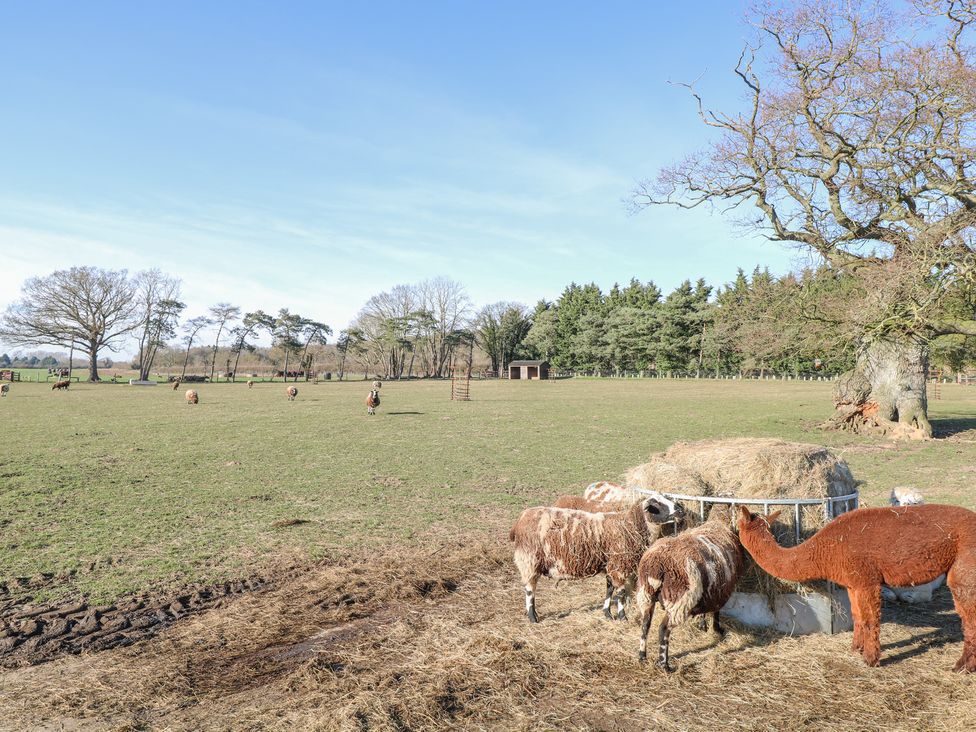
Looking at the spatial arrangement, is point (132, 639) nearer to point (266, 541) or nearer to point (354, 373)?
point (266, 541)

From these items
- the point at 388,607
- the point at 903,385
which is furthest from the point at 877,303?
the point at 388,607

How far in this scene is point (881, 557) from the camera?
4.77m

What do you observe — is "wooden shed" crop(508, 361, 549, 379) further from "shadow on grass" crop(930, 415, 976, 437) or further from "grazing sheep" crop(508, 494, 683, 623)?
"grazing sheep" crop(508, 494, 683, 623)

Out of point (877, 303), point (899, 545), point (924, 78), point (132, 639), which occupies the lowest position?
point (132, 639)

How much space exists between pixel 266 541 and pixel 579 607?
194 inches

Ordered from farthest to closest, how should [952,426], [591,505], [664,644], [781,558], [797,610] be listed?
[952,426] < [591,505] < [797,610] < [781,558] < [664,644]

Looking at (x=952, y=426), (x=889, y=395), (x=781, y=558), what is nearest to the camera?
(x=781, y=558)

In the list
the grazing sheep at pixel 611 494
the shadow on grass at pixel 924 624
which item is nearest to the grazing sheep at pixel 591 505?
the grazing sheep at pixel 611 494

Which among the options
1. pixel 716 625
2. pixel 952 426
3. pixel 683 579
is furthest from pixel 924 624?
pixel 952 426

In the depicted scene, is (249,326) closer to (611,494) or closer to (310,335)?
(310,335)

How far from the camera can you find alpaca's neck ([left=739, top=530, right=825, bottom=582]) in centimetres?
497

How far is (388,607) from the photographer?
6.34m

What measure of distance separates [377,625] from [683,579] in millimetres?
3029

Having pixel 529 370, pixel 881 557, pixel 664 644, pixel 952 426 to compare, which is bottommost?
pixel 664 644
